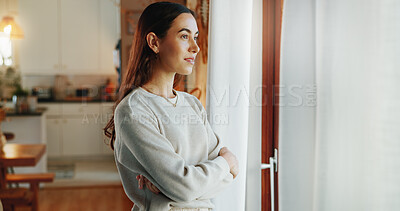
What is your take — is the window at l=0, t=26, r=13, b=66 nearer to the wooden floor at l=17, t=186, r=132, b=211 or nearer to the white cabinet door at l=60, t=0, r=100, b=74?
the white cabinet door at l=60, t=0, r=100, b=74

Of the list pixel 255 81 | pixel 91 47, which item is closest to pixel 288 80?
pixel 255 81

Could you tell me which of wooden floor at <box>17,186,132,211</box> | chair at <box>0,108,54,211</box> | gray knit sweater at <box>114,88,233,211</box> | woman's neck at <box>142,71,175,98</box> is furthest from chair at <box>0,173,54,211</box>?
woman's neck at <box>142,71,175,98</box>

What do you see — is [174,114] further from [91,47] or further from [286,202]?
[91,47]

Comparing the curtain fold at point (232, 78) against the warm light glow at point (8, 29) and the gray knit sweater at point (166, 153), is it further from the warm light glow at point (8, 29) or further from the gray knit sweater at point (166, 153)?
the warm light glow at point (8, 29)

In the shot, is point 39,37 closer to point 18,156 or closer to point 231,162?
point 18,156

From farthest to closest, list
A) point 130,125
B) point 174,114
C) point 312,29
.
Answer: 1. point 312,29
2. point 174,114
3. point 130,125

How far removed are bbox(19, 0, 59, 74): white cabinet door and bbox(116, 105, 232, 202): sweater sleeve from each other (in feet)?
16.5

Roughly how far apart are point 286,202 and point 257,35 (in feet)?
2.15

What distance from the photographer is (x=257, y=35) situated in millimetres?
1615

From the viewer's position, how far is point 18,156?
10.2 feet

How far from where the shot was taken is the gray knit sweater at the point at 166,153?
3.67 feet

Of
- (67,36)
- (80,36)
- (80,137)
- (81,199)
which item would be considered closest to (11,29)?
(67,36)

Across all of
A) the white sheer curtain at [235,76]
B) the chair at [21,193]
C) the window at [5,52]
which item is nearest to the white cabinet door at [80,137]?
the window at [5,52]

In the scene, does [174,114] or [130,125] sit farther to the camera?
[174,114]
